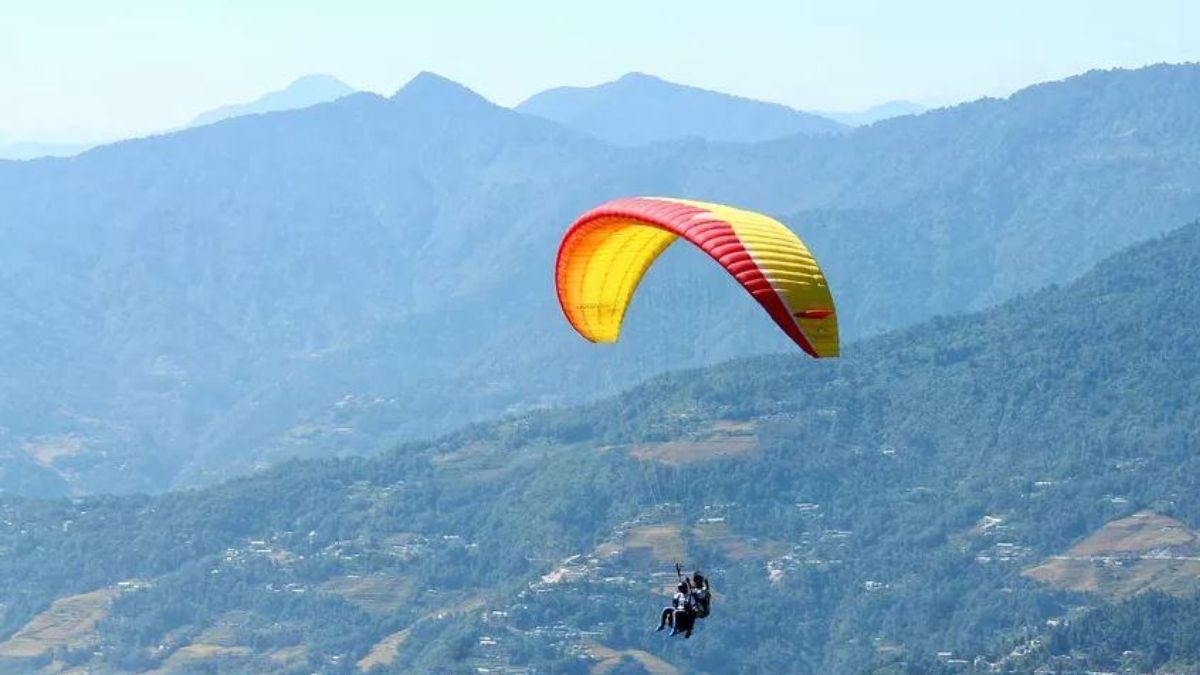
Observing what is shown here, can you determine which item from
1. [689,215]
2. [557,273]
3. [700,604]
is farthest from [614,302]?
[700,604]

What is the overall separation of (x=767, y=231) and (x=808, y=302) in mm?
4966

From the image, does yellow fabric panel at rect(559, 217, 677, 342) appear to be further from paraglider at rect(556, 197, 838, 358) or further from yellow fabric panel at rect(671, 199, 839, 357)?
yellow fabric panel at rect(671, 199, 839, 357)

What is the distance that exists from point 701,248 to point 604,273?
1303 cm

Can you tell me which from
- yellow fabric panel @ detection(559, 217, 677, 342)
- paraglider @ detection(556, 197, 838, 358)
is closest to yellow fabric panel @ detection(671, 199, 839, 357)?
paraglider @ detection(556, 197, 838, 358)

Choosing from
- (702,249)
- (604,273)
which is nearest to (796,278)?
(702,249)

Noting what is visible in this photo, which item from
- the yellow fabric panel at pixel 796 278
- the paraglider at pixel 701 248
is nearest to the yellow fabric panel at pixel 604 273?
the paraglider at pixel 701 248

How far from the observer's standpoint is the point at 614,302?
8069 centimetres

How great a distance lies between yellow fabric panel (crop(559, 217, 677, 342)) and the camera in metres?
78.1

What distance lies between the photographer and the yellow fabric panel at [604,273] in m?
78.1

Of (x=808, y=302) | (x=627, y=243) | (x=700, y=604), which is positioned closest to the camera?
(x=808, y=302)

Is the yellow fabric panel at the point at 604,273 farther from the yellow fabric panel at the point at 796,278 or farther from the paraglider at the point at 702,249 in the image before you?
the yellow fabric panel at the point at 796,278

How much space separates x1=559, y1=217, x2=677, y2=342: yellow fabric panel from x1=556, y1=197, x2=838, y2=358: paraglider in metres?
0.03

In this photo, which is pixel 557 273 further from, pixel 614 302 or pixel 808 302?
pixel 808 302

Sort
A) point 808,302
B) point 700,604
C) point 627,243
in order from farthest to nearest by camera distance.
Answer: point 627,243 < point 700,604 < point 808,302
